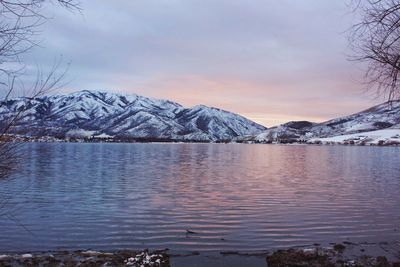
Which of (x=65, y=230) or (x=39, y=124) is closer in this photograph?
(x=39, y=124)

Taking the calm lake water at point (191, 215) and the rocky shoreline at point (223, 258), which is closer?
the rocky shoreline at point (223, 258)

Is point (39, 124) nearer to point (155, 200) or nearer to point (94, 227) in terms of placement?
point (94, 227)

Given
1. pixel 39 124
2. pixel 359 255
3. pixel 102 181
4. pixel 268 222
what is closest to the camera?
pixel 39 124

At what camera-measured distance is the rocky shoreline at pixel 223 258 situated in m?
19.6

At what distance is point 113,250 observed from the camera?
22875mm

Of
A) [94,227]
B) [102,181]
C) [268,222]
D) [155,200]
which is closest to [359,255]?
[268,222]

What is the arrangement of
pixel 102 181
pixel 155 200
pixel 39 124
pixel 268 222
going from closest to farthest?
pixel 39 124
pixel 268 222
pixel 155 200
pixel 102 181

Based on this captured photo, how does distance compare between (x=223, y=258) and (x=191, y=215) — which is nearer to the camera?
(x=223, y=258)

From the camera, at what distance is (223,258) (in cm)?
2125

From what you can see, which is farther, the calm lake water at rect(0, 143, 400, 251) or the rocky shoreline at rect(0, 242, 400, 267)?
the calm lake water at rect(0, 143, 400, 251)

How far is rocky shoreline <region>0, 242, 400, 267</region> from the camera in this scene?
1962cm

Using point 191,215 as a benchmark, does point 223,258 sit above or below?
below

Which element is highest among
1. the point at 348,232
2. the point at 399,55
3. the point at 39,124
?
the point at 399,55

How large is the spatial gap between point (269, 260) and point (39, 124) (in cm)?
1211
